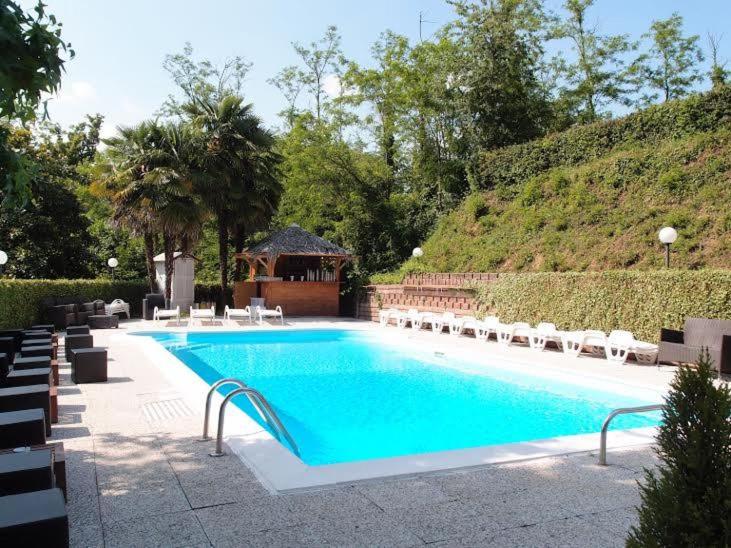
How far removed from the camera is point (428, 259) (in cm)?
2222

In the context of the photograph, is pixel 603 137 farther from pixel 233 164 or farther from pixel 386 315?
pixel 233 164

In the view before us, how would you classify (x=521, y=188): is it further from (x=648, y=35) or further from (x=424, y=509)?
(x=424, y=509)

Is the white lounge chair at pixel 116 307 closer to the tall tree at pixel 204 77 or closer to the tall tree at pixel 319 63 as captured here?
the tall tree at pixel 204 77

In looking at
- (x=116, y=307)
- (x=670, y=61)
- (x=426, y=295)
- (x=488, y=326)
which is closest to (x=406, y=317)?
(x=426, y=295)

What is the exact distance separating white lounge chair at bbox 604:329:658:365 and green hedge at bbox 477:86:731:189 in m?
9.31

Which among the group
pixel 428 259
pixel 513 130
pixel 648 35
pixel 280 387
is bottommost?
pixel 280 387

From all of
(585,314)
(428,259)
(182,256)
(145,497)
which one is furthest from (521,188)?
(145,497)

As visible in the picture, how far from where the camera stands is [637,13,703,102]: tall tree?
28797 mm

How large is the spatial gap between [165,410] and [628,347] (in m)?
8.09

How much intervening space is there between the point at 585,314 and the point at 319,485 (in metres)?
9.62

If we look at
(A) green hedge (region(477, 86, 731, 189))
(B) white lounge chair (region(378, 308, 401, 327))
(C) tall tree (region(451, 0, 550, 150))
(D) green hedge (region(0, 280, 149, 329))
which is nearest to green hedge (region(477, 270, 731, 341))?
(B) white lounge chair (region(378, 308, 401, 327))

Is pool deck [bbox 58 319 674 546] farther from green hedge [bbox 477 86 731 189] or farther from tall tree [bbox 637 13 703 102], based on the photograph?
tall tree [bbox 637 13 703 102]

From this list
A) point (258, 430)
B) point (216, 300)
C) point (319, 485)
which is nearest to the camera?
point (319, 485)

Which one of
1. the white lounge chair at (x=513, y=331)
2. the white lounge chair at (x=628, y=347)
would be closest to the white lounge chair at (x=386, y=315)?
the white lounge chair at (x=513, y=331)
